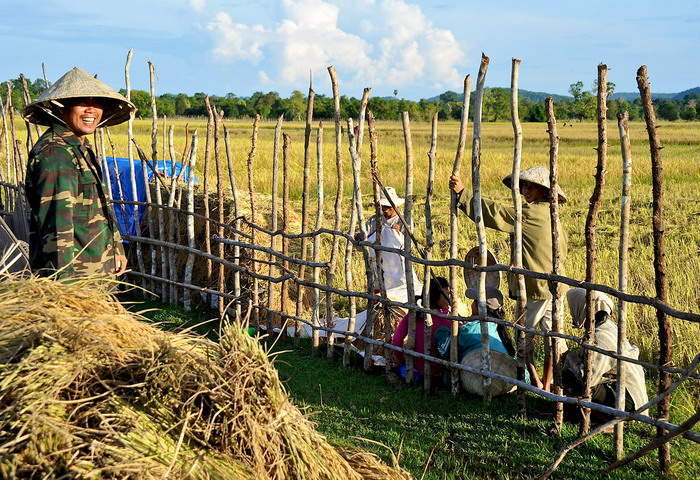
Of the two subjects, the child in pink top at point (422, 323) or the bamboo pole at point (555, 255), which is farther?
the child in pink top at point (422, 323)

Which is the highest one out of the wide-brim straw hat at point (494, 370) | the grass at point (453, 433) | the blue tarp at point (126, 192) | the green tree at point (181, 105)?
the green tree at point (181, 105)

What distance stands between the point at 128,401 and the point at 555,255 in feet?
8.28

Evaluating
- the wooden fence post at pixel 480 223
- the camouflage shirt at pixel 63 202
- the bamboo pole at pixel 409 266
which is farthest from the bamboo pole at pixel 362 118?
the camouflage shirt at pixel 63 202

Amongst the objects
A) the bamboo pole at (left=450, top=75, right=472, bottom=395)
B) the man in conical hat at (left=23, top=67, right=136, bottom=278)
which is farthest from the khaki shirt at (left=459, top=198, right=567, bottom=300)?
the man in conical hat at (left=23, top=67, right=136, bottom=278)

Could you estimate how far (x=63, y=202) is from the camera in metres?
3.75

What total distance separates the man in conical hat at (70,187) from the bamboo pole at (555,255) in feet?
7.50

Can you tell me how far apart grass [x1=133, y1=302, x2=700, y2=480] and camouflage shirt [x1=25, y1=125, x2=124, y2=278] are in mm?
1238

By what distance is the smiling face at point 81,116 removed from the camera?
3.96m

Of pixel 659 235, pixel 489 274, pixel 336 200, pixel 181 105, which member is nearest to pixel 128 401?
pixel 659 235

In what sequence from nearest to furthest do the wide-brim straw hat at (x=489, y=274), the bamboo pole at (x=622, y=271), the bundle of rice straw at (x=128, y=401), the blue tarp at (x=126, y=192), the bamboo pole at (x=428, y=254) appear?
the bundle of rice straw at (x=128, y=401) < the bamboo pole at (x=622, y=271) < the bamboo pole at (x=428, y=254) < the wide-brim straw hat at (x=489, y=274) < the blue tarp at (x=126, y=192)

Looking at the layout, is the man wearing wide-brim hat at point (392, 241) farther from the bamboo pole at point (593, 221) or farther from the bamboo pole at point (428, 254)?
the bamboo pole at point (593, 221)

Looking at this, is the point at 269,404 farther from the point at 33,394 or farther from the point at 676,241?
the point at 676,241

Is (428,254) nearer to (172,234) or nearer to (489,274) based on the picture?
(489,274)

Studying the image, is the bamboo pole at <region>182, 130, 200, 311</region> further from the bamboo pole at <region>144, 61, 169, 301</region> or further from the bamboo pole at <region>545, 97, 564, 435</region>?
the bamboo pole at <region>545, 97, 564, 435</region>
